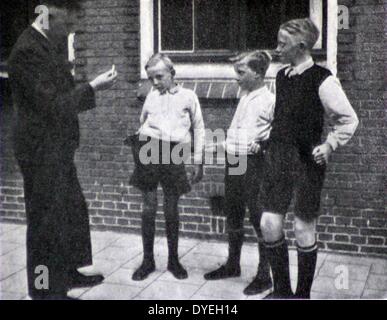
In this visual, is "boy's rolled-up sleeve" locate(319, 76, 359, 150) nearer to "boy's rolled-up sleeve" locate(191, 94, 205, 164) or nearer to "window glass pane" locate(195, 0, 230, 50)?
"boy's rolled-up sleeve" locate(191, 94, 205, 164)

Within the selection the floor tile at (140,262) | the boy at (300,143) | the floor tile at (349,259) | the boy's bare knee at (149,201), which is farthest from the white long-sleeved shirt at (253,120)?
the floor tile at (349,259)

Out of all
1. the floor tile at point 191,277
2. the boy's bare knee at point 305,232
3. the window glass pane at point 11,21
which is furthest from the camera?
the window glass pane at point 11,21

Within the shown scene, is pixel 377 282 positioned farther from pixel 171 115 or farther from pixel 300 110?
pixel 171 115

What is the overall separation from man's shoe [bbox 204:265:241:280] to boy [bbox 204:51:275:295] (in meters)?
0.30

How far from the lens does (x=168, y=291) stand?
428 cm

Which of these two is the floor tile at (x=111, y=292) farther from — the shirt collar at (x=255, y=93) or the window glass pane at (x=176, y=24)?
the window glass pane at (x=176, y=24)

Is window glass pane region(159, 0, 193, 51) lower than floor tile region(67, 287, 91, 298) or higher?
higher

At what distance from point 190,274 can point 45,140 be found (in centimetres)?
162

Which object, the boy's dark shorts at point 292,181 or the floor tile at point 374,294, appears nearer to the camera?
the boy's dark shorts at point 292,181

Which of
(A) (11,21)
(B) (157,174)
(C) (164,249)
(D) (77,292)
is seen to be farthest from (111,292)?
(A) (11,21)

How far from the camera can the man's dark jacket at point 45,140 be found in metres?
3.75

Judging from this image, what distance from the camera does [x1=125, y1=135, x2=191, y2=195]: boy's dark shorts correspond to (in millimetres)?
4457

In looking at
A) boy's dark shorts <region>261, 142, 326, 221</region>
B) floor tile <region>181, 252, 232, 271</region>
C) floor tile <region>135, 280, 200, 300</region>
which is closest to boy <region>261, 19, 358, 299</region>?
boy's dark shorts <region>261, 142, 326, 221</region>

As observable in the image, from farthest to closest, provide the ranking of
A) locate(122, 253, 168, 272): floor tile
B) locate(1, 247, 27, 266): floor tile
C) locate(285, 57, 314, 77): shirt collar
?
locate(1, 247, 27, 266): floor tile → locate(122, 253, 168, 272): floor tile → locate(285, 57, 314, 77): shirt collar
